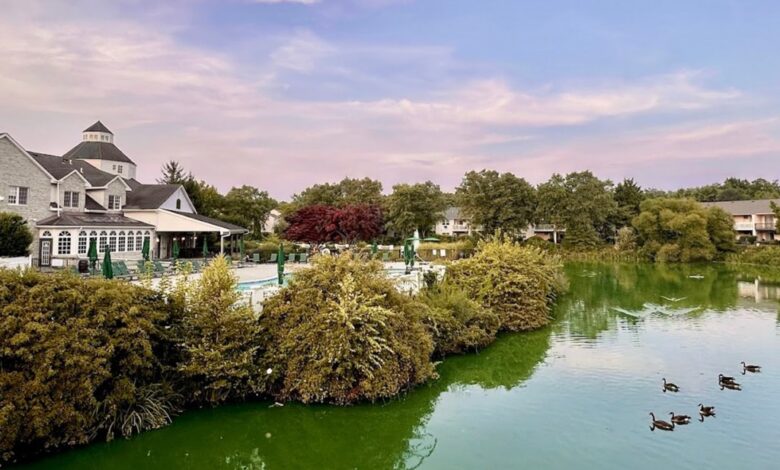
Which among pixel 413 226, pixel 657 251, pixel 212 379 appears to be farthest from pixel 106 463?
pixel 657 251

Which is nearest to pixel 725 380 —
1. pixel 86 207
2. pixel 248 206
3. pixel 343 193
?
pixel 86 207

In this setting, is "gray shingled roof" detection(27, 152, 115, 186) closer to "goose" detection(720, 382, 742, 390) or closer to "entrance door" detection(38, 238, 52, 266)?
"entrance door" detection(38, 238, 52, 266)

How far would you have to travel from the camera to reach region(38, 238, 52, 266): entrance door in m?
25.4

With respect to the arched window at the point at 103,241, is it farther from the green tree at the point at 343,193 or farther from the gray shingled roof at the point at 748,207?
the gray shingled roof at the point at 748,207

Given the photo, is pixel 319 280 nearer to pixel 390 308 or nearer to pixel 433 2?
pixel 390 308

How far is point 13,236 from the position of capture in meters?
21.0

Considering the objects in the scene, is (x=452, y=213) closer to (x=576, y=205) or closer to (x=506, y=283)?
(x=576, y=205)

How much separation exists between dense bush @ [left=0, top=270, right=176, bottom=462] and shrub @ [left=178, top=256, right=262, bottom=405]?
2.57 ft

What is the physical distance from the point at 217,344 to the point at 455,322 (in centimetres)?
803

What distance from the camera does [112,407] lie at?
387 inches

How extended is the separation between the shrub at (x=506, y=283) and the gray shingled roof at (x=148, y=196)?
69.3 feet

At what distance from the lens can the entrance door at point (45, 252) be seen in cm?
2544

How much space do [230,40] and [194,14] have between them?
225 centimetres

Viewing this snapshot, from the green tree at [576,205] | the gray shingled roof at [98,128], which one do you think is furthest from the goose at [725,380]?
the green tree at [576,205]
